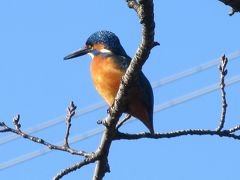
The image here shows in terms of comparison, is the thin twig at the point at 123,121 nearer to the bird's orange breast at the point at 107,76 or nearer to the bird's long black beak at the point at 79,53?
the bird's orange breast at the point at 107,76

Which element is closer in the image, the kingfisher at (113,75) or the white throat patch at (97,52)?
the kingfisher at (113,75)

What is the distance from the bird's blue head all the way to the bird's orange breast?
215 millimetres

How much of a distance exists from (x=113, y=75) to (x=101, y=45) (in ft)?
2.51

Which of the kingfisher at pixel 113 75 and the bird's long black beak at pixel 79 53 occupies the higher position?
the bird's long black beak at pixel 79 53

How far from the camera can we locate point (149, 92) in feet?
16.7

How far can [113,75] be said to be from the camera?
5.17m

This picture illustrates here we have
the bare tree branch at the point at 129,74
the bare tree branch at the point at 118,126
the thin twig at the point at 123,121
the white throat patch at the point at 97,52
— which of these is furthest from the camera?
the white throat patch at the point at 97,52

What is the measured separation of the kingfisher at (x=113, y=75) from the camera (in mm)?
4954

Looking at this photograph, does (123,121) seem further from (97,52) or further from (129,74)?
(97,52)

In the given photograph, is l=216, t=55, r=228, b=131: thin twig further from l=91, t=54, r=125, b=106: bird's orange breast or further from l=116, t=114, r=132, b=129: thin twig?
l=91, t=54, r=125, b=106: bird's orange breast

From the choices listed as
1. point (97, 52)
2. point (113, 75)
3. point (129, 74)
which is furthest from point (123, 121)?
point (97, 52)

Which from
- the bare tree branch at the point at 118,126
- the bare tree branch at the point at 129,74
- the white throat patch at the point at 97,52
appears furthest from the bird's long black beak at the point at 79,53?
the bare tree branch at the point at 129,74

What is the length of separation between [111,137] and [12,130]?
73 centimetres

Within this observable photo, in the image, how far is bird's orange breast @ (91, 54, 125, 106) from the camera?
511 cm
